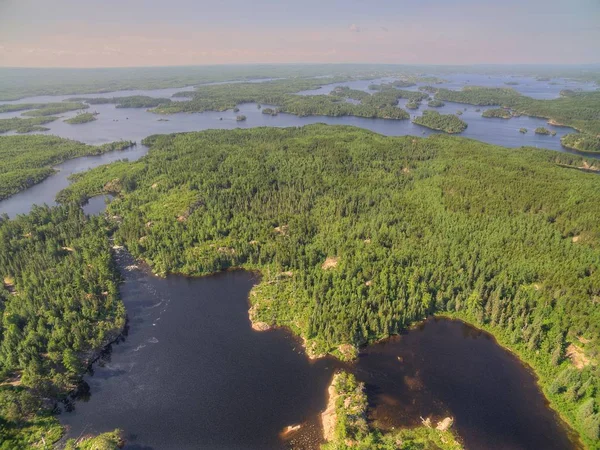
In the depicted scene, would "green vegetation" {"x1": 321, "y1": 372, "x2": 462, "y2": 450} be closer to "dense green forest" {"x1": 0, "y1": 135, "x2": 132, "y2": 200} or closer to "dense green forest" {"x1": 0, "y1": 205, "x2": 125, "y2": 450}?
"dense green forest" {"x1": 0, "y1": 205, "x2": 125, "y2": 450}

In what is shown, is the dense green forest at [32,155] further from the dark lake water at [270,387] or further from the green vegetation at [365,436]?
the green vegetation at [365,436]

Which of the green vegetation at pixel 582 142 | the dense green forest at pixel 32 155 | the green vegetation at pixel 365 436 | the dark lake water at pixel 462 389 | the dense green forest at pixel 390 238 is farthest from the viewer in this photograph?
the green vegetation at pixel 582 142

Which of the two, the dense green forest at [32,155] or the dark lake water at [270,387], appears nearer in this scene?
the dark lake water at [270,387]

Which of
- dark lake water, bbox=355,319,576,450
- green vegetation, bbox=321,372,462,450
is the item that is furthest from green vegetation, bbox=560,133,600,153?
green vegetation, bbox=321,372,462,450

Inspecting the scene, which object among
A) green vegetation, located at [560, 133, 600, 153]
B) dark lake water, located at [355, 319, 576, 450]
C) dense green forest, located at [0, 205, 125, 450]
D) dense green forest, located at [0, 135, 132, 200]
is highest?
dense green forest, located at [0, 135, 132, 200]

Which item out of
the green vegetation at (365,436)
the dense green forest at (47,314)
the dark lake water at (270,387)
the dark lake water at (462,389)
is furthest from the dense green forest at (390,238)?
the dense green forest at (47,314)
